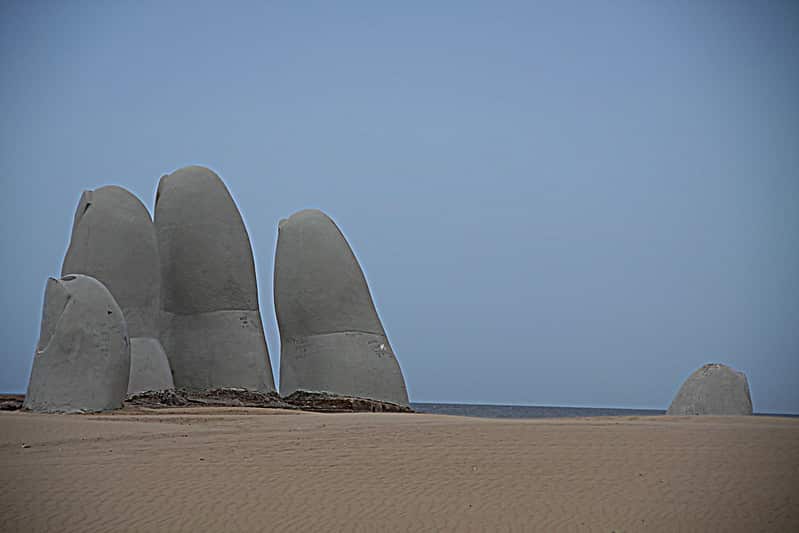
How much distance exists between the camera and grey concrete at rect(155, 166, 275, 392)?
18156 mm

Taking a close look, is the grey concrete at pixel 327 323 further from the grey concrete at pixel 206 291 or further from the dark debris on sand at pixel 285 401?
the grey concrete at pixel 206 291

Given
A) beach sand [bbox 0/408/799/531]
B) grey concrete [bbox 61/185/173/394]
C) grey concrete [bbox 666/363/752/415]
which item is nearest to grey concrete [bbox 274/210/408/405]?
grey concrete [bbox 61/185/173/394]

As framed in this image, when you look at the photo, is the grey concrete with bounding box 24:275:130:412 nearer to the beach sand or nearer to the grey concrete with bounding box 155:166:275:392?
the beach sand

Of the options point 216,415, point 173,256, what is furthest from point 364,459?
point 173,256

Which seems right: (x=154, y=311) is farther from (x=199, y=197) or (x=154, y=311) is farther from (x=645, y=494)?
(x=645, y=494)

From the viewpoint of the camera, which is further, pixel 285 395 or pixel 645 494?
pixel 285 395

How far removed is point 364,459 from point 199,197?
12.1 m

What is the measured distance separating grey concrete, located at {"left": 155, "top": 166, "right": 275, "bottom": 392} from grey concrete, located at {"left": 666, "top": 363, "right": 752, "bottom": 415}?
8.75 metres

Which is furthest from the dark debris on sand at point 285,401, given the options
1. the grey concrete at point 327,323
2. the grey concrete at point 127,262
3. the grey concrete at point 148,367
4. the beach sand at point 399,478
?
the beach sand at point 399,478

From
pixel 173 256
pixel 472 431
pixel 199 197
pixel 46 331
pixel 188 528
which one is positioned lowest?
pixel 188 528

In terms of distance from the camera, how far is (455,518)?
636 cm

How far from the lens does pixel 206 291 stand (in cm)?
1855

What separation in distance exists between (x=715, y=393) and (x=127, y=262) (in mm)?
11679

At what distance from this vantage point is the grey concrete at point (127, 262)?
16844 millimetres
